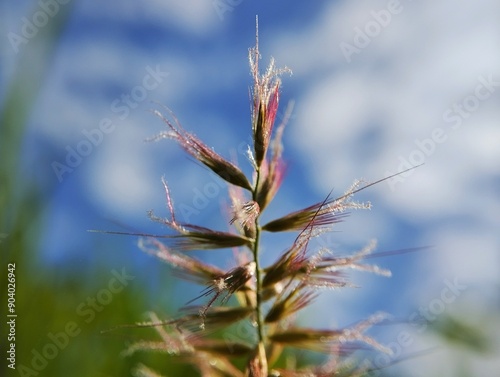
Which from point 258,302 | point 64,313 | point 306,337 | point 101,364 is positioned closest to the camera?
point 258,302

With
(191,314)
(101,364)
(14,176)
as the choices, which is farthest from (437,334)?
(14,176)

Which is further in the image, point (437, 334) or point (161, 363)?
point (437, 334)

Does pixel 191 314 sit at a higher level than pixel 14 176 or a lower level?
lower

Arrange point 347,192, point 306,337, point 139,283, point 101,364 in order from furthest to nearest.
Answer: point 139,283 → point 101,364 → point 306,337 → point 347,192

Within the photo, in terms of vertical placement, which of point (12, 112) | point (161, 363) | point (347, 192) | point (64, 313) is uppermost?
point (12, 112)

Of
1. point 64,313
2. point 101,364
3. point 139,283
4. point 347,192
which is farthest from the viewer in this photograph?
point 139,283

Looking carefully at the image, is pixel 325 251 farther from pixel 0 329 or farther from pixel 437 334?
pixel 437 334

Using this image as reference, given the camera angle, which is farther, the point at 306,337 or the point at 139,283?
the point at 139,283

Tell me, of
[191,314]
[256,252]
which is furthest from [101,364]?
[256,252]

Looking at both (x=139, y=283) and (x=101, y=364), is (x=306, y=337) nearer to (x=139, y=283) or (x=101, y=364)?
(x=101, y=364)
